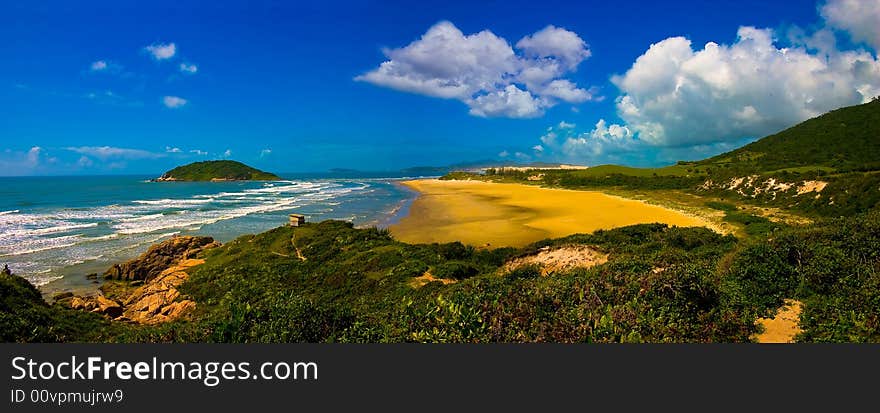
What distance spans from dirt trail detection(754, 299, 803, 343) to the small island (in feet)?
610

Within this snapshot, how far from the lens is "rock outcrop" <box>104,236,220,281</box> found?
69.5 feet

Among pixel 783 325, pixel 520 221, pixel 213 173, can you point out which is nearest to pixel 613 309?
pixel 783 325

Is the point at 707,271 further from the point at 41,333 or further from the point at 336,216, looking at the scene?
the point at 336,216

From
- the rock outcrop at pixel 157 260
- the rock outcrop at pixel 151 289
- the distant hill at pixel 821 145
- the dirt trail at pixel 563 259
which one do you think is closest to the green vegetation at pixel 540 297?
the dirt trail at pixel 563 259

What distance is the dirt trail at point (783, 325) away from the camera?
611cm

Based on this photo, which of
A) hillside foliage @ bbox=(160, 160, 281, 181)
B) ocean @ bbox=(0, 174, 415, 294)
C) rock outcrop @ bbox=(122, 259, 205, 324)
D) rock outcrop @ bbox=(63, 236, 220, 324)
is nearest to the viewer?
rock outcrop @ bbox=(122, 259, 205, 324)

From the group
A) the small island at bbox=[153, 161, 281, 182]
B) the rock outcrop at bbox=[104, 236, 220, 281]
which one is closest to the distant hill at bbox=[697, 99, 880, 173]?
the rock outcrop at bbox=[104, 236, 220, 281]

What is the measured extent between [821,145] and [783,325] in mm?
91494

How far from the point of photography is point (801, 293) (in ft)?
23.6

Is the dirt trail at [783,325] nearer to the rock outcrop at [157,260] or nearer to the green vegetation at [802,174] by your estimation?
the rock outcrop at [157,260]

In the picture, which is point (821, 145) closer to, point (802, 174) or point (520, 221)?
point (802, 174)

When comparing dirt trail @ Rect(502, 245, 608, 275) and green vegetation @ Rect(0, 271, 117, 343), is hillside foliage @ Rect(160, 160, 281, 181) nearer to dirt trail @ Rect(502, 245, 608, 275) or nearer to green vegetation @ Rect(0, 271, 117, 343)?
green vegetation @ Rect(0, 271, 117, 343)

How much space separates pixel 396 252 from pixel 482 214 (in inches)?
1013

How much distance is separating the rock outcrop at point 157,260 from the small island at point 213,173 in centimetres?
16007
